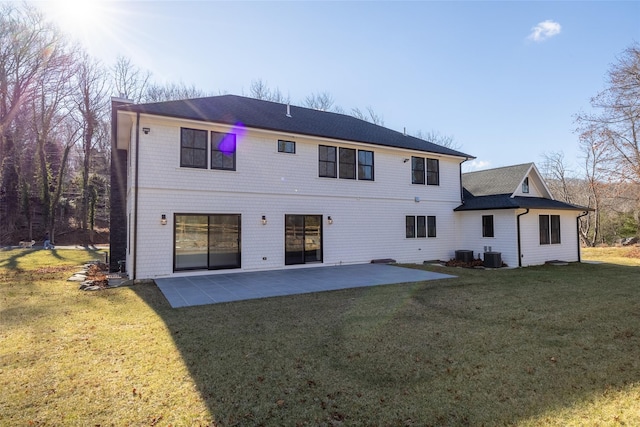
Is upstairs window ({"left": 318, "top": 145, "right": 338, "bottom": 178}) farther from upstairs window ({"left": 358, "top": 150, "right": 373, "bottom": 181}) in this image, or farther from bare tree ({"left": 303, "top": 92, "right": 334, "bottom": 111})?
bare tree ({"left": 303, "top": 92, "right": 334, "bottom": 111})

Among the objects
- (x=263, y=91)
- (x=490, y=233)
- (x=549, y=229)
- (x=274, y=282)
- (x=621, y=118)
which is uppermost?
(x=263, y=91)

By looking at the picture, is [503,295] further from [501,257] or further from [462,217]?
[462,217]

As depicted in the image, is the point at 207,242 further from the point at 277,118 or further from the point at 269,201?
the point at 277,118

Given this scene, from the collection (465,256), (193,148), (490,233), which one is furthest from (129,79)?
(490,233)

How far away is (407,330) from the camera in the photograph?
5406mm

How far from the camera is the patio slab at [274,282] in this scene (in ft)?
26.1

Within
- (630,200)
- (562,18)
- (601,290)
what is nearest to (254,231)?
(601,290)

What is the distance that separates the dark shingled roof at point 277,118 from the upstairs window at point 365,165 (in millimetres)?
560

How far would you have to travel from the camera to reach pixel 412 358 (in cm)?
428

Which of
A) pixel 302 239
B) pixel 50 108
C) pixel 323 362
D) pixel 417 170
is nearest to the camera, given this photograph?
pixel 323 362

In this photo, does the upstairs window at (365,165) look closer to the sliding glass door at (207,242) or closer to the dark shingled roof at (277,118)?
the dark shingled roof at (277,118)

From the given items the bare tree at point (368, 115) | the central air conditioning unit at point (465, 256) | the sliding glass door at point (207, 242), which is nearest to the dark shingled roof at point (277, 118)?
the sliding glass door at point (207, 242)

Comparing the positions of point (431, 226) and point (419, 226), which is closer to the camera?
point (419, 226)

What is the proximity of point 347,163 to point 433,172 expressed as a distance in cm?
475
